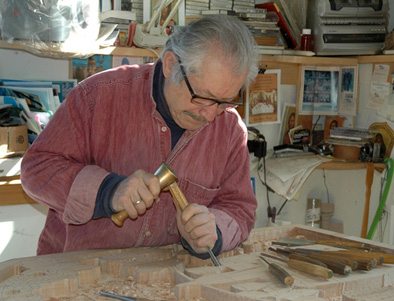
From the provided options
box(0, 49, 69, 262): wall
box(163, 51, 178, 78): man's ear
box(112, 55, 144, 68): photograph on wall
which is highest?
box(112, 55, 144, 68): photograph on wall

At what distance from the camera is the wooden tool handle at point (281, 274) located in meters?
1.57

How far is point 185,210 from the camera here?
5.86 ft

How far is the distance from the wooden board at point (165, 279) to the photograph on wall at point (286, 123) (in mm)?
2480

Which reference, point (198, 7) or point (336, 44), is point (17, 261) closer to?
point (198, 7)

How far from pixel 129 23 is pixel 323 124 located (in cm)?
180

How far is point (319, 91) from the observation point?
172 inches

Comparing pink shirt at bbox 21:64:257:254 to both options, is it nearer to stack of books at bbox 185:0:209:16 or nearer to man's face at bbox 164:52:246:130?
man's face at bbox 164:52:246:130

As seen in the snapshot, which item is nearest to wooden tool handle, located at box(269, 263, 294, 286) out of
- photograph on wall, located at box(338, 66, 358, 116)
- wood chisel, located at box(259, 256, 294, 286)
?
wood chisel, located at box(259, 256, 294, 286)

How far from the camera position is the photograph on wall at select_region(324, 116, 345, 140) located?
442cm

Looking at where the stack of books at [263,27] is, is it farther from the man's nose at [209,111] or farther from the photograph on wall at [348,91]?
the man's nose at [209,111]

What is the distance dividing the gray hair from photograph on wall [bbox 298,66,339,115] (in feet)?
8.54

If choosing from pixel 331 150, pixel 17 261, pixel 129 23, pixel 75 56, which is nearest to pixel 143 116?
pixel 17 261

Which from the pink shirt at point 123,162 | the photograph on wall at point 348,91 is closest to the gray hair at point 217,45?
the pink shirt at point 123,162

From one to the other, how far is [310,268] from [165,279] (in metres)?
0.43
